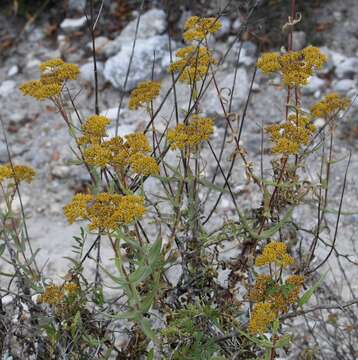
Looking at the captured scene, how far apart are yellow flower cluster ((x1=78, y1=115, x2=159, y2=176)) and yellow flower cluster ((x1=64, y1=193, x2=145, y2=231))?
10 cm

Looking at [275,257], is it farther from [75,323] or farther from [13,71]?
[13,71]

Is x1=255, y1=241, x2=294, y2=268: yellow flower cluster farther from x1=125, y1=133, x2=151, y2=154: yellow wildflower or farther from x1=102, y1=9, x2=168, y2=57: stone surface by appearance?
x1=102, y1=9, x2=168, y2=57: stone surface

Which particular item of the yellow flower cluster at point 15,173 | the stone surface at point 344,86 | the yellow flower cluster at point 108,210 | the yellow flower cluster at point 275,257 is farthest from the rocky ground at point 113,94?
the yellow flower cluster at point 108,210

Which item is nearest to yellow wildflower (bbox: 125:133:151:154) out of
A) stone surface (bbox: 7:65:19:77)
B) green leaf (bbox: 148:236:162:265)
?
green leaf (bbox: 148:236:162:265)

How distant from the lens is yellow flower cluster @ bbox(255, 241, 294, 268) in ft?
5.78

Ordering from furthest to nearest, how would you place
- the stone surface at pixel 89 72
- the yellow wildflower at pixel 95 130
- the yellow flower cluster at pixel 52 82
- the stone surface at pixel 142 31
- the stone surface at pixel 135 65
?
the stone surface at pixel 142 31
the stone surface at pixel 89 72
the stone surface at pixel 135 65
the yellow flower cluster at pixel 52 82
the yellow wildflower at pixel 95 130

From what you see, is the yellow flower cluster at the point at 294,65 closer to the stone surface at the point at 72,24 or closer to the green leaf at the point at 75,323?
the green leaf at the point at 75,323

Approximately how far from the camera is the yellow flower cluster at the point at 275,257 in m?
1.76

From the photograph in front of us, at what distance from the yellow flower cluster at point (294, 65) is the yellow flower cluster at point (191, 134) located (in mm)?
244

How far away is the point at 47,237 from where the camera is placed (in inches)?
154

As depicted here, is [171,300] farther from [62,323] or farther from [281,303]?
[281,303]

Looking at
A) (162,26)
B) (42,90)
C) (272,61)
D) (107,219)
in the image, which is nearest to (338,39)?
(162,26)

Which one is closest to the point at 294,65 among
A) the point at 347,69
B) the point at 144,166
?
the point at 144,166

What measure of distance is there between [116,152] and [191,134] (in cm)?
24
